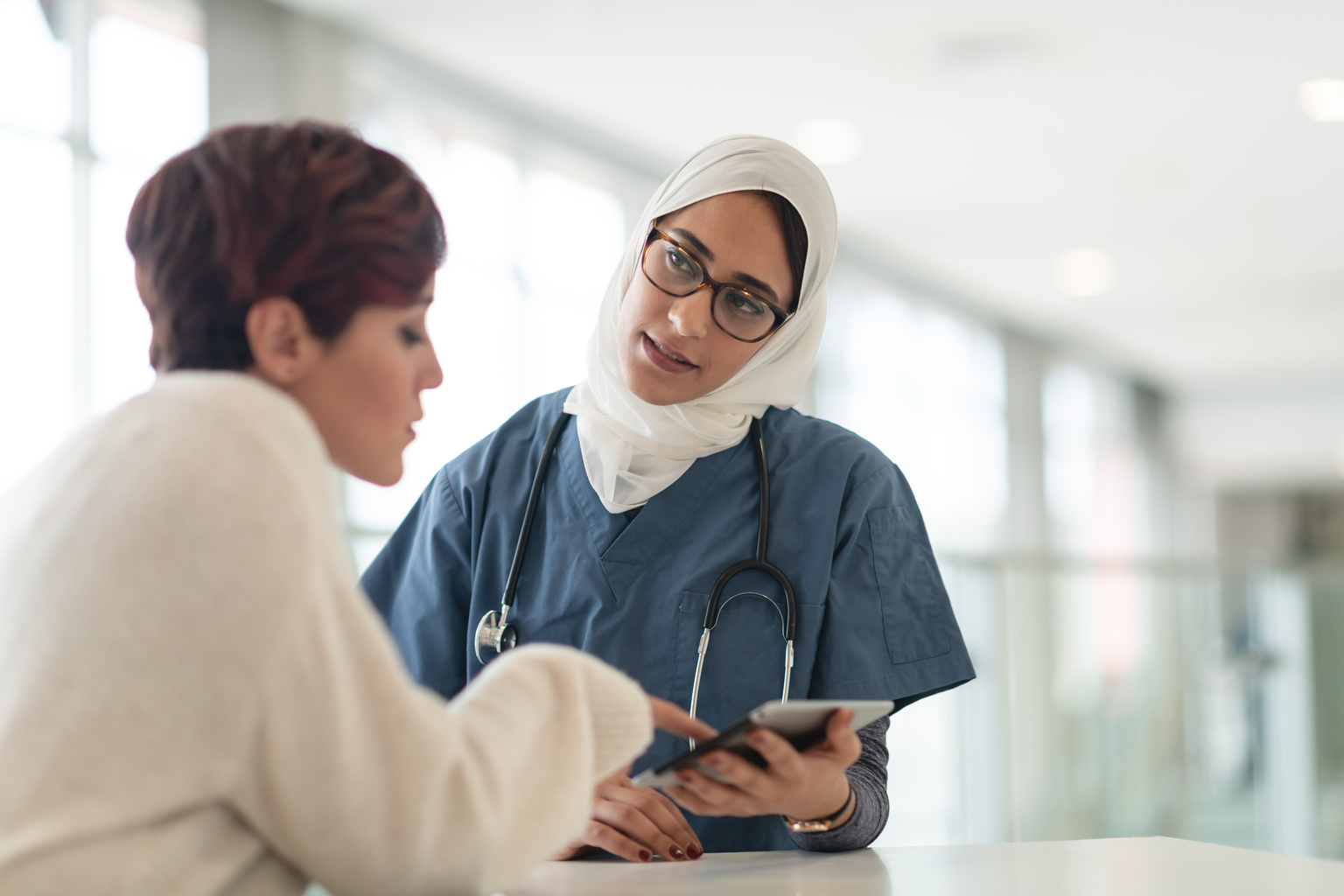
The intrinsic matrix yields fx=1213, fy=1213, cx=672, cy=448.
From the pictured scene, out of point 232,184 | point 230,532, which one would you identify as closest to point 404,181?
point 232,184

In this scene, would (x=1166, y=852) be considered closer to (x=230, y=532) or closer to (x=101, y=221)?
(x=230, y=532)

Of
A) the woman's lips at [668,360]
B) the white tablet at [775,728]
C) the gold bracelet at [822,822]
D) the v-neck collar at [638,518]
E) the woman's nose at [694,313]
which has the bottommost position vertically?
the gold bracelet at [822,822]

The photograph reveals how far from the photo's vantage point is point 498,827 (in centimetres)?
78

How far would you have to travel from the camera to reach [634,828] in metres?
1.30

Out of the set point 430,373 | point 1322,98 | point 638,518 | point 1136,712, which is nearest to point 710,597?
point 638,518

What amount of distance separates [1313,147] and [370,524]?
4407 millimetres

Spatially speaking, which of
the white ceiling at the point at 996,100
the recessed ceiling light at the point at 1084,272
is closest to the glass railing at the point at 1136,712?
the white ceiling at the point at 996,100

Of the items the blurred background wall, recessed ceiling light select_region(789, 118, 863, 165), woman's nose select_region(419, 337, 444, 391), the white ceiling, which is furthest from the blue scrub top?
recessed ceiling light select_region(789, 118, 863, 165)

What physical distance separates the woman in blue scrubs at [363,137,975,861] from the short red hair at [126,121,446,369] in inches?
26.4

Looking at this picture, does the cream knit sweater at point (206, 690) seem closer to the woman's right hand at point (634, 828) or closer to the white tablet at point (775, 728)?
the white tablet at point (775, 728)

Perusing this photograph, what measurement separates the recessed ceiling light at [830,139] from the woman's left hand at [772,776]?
4.27m

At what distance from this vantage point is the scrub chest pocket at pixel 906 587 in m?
→ 1.47

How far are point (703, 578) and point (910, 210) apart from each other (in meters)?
5.35

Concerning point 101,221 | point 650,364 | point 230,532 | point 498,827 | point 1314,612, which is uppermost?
point 101,221
